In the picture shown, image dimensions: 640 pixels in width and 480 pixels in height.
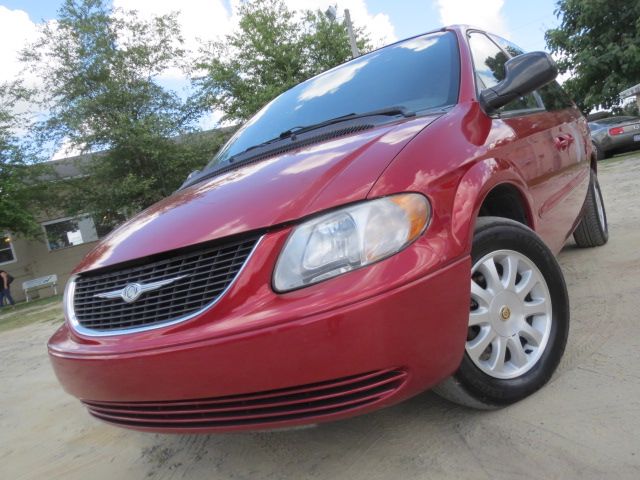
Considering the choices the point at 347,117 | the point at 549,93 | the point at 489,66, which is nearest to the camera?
the point at 347,117

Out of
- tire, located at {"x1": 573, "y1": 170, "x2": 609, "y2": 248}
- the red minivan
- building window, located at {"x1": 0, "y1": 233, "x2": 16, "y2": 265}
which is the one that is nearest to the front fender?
the red minivan

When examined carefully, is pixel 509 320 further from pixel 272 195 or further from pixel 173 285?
pixel 173 285

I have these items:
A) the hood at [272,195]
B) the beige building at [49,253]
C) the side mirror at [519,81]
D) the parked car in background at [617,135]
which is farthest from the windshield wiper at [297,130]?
the beige building at [49,253]

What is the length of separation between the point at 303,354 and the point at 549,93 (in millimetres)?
2761

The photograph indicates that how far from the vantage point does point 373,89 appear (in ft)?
8.59

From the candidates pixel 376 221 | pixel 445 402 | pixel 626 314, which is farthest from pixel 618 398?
pixel 376 221

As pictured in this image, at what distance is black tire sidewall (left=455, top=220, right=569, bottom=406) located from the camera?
1791 millimetres

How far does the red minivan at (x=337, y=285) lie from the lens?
4.92 feet

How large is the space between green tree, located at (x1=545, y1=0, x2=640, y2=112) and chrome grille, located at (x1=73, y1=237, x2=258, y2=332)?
21.2m

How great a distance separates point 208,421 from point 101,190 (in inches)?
723

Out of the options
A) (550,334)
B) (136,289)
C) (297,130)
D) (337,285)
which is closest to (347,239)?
(337,285)

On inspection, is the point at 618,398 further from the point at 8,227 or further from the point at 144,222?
the point at 8,227

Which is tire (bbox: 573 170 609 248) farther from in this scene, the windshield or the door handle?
the windshield

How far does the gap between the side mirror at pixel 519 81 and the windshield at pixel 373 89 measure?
158 mm
